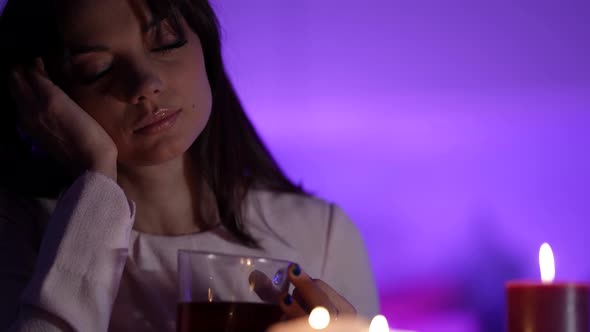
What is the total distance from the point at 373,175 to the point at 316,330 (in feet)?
3.10

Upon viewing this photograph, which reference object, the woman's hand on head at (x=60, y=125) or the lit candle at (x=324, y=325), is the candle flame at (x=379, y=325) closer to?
the lit candle at (x=324, y=325)

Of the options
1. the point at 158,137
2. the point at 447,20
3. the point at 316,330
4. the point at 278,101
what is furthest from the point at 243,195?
the point at 316,330

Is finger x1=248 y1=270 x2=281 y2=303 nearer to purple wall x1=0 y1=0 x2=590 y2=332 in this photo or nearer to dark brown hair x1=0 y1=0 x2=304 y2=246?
dark brown hair x1=0 y1=0 x2=304 y2=246

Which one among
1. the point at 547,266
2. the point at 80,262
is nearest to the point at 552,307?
the point at 547,266

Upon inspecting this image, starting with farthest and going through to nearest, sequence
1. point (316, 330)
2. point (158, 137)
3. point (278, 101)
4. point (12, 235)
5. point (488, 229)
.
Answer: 1. point (278, 101)
2. point (488, 229)
3. point (12, 235)
4. point (158, 137)
5. point (316, 330)

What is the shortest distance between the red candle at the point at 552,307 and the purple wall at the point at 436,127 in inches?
27.8

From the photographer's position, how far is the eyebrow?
57.8 inches

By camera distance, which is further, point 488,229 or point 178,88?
point 488,229

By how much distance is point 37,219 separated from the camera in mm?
1676

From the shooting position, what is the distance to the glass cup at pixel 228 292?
103 cm

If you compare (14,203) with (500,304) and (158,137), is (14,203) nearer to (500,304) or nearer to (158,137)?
(158,137)

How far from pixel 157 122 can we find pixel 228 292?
1.71ft

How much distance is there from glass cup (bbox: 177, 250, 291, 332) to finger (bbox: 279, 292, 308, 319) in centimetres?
1

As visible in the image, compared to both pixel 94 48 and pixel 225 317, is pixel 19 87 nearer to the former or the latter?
pixel 94 48
